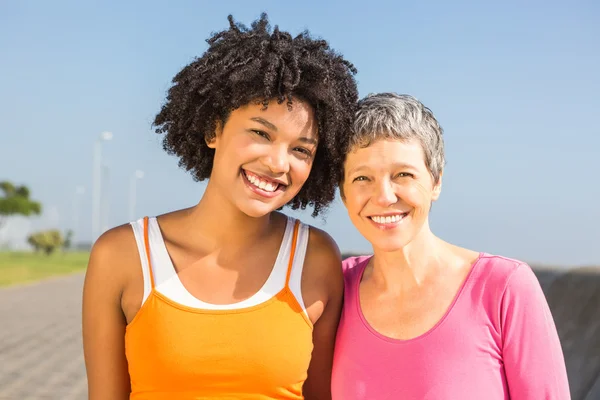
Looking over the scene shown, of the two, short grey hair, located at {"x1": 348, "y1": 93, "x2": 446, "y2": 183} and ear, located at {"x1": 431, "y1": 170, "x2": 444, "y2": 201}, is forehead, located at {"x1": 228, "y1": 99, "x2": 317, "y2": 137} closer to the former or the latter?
short grey hair, located at {"x1": 348, "y1": 93, "x2": 446, "y2": 183}

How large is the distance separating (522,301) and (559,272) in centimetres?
80

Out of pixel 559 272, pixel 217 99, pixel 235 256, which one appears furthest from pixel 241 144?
pixel 559 272

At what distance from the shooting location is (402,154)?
276cm

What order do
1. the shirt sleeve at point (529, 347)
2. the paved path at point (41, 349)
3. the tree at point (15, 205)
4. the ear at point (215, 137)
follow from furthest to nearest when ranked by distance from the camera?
1. the tree at point (15, 205)
2. the paved path at point (41, 349)
3. the ear at point (215, 137)
4. the shirt sleeve at point (529, 347)

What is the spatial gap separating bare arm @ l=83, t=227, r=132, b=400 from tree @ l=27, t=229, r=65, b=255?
136 feet

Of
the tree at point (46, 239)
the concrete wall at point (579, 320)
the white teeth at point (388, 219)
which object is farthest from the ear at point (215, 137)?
the tree at point (46, 239)

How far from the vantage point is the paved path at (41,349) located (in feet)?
25.0

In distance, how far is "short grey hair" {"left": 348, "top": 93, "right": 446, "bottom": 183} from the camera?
276 cm

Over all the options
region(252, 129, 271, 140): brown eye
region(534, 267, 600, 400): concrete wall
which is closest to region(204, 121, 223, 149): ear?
region(252, 129, 271, 140): brown eye

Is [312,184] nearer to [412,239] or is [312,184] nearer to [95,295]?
[412,239]

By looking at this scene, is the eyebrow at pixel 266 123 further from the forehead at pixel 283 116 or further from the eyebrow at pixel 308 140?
the eyebrow at pixel 308 140

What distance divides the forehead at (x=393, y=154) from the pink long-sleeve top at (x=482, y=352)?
47 cm

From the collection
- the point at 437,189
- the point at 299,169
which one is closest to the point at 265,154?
the point at 299,169

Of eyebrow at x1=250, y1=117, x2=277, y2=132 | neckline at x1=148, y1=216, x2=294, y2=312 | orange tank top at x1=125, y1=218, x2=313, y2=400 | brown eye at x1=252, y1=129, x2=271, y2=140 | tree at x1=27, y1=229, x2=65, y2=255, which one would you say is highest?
eyebrow at x1=250, y1=117, x2=277, y2=132
